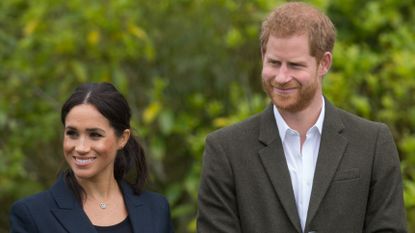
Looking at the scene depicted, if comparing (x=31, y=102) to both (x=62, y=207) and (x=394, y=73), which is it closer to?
(x=394, y=73)

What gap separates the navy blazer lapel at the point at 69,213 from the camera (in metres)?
4.45

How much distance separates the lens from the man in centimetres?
429

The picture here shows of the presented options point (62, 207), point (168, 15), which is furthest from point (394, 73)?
point (62, 207)

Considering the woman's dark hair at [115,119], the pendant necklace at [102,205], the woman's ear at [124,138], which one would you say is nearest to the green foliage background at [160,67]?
the woman's dark hair at [115,119]

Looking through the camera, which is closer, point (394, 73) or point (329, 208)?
point (329, 208)

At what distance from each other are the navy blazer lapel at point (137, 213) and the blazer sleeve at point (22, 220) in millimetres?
420

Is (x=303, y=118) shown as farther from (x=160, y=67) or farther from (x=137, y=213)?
(x=160, y=67)

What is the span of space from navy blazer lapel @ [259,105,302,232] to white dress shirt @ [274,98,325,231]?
0.09ft

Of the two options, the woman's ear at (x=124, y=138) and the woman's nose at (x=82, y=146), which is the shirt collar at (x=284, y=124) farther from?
the woman's nose at (x=82, y=146)

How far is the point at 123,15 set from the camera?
7.39 metres

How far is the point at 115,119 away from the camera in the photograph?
15.1 ft

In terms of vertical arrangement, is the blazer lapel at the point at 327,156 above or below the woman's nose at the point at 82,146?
below

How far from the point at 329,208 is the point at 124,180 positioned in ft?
3.10

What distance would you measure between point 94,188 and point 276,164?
77 centimetres
